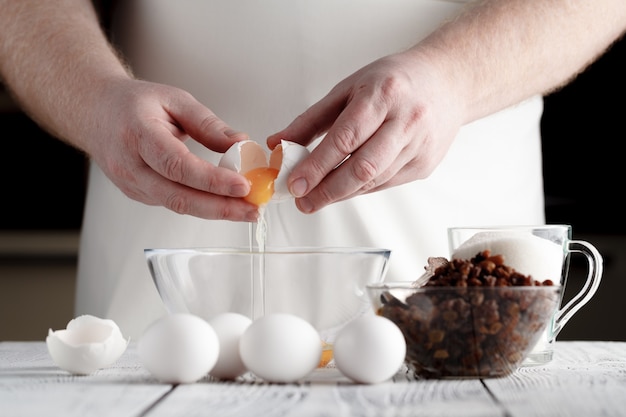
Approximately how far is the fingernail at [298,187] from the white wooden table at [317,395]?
0.74ft

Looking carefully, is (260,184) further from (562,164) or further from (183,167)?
(562,164)

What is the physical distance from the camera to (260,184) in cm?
105

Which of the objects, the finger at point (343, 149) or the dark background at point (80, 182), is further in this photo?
the dark background at point (80, 182)

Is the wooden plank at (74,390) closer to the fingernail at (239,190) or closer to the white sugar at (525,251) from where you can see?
the fingernail at (239,190)

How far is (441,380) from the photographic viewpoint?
2.77 feet

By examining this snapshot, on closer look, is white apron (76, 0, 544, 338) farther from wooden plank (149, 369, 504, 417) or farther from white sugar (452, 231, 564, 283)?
wooden plank (149, 369, 504, 417)

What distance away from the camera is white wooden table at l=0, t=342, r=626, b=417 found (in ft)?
2.22

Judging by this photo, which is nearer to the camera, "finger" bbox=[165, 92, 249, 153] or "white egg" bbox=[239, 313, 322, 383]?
"white egg" bbox=[239, 313, 322, 383]

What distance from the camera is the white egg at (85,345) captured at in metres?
0.88

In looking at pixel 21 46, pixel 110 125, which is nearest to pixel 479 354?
pixel 110 125

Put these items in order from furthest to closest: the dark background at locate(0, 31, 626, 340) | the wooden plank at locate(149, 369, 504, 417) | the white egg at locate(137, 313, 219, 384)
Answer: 1. the dark background at locate(0, 31, 626, 340)
2. the white egg at locate(137, 313, 219, 384)
3. the wooden plank at locate(149, 369, 504, 417)

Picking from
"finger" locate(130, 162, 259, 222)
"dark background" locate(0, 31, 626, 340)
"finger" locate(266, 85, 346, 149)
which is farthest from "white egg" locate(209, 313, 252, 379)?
"dark background" locate(0, 31, 626, 340)

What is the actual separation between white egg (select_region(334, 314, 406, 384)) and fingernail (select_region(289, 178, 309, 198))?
0.87 ft

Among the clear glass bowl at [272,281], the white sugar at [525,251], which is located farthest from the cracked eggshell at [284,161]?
the white sugar at [525,251]
